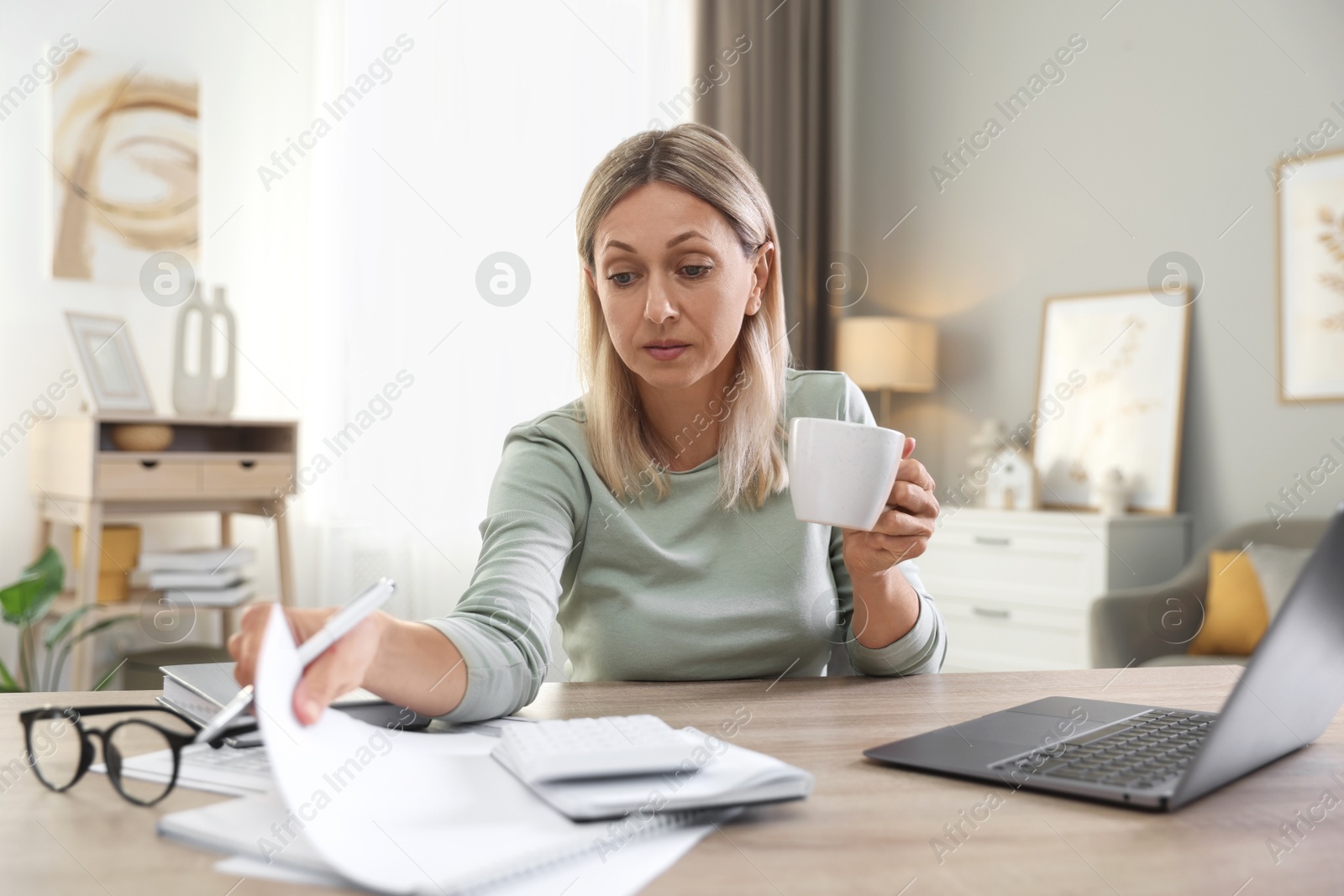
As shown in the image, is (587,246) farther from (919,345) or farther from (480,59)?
(919,345)

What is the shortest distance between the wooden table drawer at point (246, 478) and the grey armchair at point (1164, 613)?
7.58 feet

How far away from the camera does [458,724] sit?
89 cm

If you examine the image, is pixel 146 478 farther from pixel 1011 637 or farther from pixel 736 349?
pixel 1011 637

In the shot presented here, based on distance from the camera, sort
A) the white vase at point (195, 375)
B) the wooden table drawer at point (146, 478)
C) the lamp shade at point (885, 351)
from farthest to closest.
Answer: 1. the lamp shade at point (885, 351)
2. the white vase at point (195, 375)
3. the wooden table drawer at point (146, 478)

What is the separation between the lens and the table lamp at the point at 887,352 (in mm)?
4121

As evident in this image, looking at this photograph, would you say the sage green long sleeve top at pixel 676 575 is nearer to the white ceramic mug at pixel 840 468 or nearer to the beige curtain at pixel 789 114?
the white ceramic mug at pixel 840 468

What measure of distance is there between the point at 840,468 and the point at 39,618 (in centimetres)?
263

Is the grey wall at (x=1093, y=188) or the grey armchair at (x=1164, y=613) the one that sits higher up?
the grey wall at (x=1093, y=188)

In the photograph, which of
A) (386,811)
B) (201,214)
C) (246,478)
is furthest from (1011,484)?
(386,811)

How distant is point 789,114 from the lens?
14.8 feet

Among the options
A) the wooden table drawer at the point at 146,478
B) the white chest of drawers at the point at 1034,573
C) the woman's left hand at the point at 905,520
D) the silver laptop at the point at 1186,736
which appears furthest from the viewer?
the white chest of drawers at the point at 1034,573

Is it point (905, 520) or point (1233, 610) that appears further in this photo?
point (1233, 610)

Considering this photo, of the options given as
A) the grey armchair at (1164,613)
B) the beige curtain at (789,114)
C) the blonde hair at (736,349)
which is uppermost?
the beige curtain at (789,114)

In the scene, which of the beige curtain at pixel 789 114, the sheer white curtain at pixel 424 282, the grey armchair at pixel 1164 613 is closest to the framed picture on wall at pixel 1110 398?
the grey armchair at pixel 1164 613
